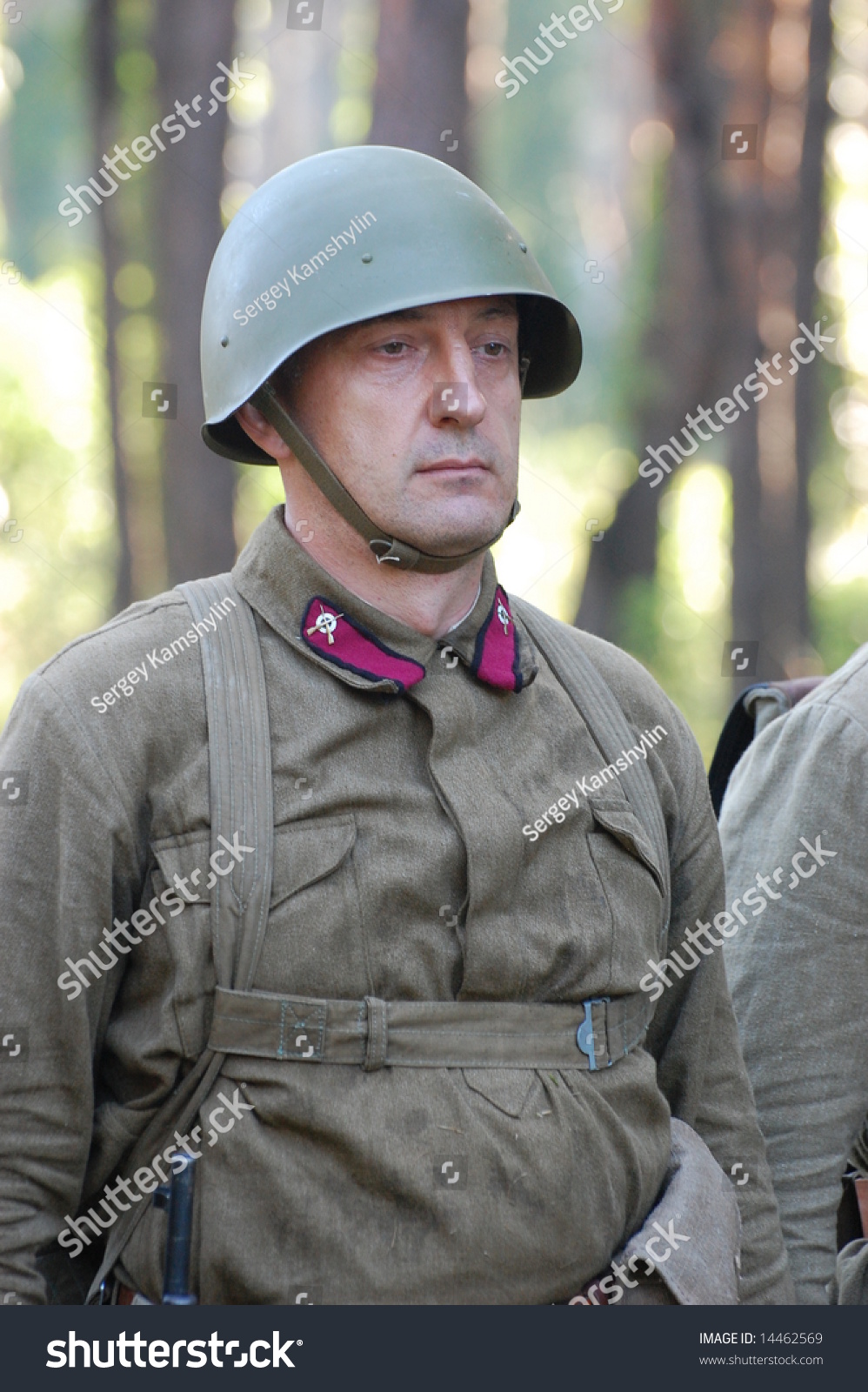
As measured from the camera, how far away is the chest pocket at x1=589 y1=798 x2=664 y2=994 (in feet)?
8.67

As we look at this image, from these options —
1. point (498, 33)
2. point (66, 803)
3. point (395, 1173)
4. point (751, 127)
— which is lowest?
point (395, 1173)

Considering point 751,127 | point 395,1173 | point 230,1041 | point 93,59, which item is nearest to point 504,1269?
point 395,1173

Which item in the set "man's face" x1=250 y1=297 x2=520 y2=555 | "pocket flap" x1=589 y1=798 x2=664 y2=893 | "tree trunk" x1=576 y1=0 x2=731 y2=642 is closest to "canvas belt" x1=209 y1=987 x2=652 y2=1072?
"pocket flap" x1=589 y1=798 x2=664 y2=893

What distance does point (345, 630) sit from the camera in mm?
2615

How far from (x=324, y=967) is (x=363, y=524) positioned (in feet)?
2.60

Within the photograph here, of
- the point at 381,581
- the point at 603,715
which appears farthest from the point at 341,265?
the point at 603,715

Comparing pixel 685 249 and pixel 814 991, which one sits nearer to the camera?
pixel 814 991

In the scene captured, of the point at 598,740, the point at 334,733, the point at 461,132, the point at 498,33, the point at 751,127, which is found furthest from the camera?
Answer: the point at 498,33

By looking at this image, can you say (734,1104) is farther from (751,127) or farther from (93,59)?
(751,127)

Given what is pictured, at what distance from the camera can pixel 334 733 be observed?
8.20 ft

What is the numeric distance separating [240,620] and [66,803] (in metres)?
0.46

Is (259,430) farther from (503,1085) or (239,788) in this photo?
(503,1085)

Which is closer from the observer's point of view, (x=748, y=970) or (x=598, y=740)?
(x=598, y=740)

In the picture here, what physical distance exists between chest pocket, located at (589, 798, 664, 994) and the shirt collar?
0.30 metres
